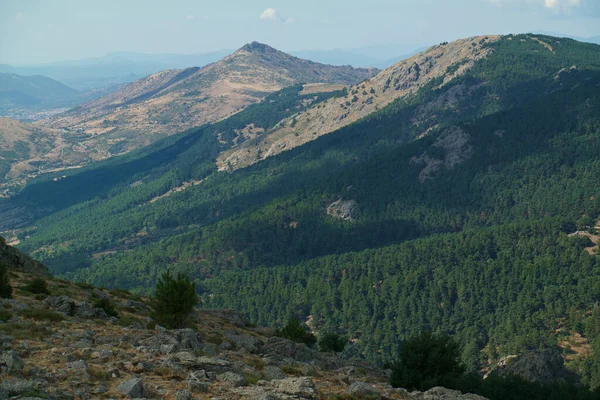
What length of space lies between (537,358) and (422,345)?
33734 millimetres

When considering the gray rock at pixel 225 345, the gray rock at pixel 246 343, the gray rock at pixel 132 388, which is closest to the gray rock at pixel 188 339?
the gray rock at pixel 225 345

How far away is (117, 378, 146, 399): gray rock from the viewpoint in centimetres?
2431

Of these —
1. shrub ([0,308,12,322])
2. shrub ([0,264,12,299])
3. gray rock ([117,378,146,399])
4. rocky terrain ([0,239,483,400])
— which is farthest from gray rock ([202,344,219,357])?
shrub ([0,264,12,299])

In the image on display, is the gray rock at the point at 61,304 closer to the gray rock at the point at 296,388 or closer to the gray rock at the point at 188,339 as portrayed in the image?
the gray rock at the point at 188,339

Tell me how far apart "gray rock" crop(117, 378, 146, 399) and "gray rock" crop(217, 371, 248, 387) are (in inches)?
214

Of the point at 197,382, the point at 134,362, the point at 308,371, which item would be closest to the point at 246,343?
the point at 308,371

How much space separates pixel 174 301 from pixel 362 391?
22641 millimetres

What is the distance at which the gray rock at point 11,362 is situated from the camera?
25.1m

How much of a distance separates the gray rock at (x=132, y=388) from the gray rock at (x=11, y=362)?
18.3ft

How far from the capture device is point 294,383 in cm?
2969

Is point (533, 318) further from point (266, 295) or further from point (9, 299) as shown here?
point (9, 299)

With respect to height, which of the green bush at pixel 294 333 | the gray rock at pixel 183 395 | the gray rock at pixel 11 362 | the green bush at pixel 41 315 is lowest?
the green bush at pixel 294 333

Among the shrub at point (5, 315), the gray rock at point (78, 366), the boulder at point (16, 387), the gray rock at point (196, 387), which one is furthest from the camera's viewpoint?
the shrub at point (5, 315)

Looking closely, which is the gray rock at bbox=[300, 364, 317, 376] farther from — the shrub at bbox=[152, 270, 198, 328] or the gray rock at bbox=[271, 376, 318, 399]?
the shrub at bbox=[152, 270, 198, 328]
